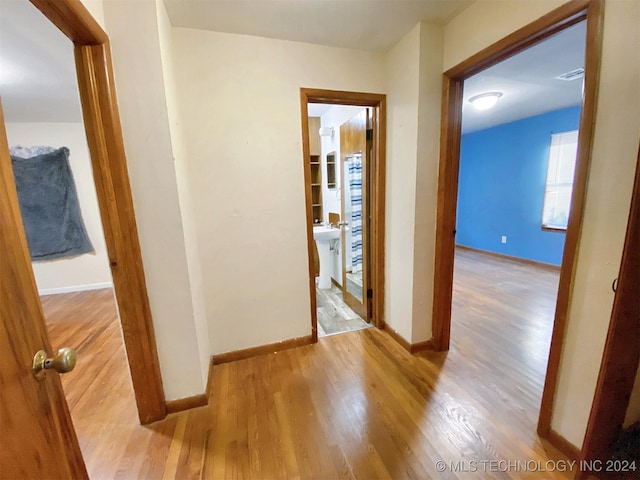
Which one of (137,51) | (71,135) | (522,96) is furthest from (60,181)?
(522,96)

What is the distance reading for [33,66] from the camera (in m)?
1.99

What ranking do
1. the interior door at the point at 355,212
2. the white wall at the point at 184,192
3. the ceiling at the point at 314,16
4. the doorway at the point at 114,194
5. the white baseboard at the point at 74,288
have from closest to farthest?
the doorway at the point at 114,194 < the white wall at the point at 184,192 < the ceiling at the point at 314,16 < the interior door at the point at 355,212 < the white baseboard at the point at 74,288

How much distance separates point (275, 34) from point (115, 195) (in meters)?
1.41

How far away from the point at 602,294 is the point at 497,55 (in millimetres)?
1304

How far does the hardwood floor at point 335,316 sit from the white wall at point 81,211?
8.91 feet

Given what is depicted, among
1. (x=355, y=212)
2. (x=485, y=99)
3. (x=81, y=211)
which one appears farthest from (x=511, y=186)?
(x=81, y=211)

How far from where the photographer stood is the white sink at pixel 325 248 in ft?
10.5

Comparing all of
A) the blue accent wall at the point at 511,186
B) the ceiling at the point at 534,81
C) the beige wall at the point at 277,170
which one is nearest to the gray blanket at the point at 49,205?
the beige wall at the point at 277,170

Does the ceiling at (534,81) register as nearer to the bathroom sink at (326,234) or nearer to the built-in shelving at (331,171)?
the built-in shelving at (331,171)

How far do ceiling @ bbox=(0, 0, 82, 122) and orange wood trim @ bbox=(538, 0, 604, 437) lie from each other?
2600 millimetres

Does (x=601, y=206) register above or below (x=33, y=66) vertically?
below

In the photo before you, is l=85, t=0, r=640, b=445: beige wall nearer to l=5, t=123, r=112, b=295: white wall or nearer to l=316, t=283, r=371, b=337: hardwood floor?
l=316, t=283, r=371, b=337: hardwood floor

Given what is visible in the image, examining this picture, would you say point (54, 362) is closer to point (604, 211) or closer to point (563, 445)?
point (604, 211)

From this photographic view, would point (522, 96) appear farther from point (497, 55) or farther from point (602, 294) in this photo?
point (602, 294)
